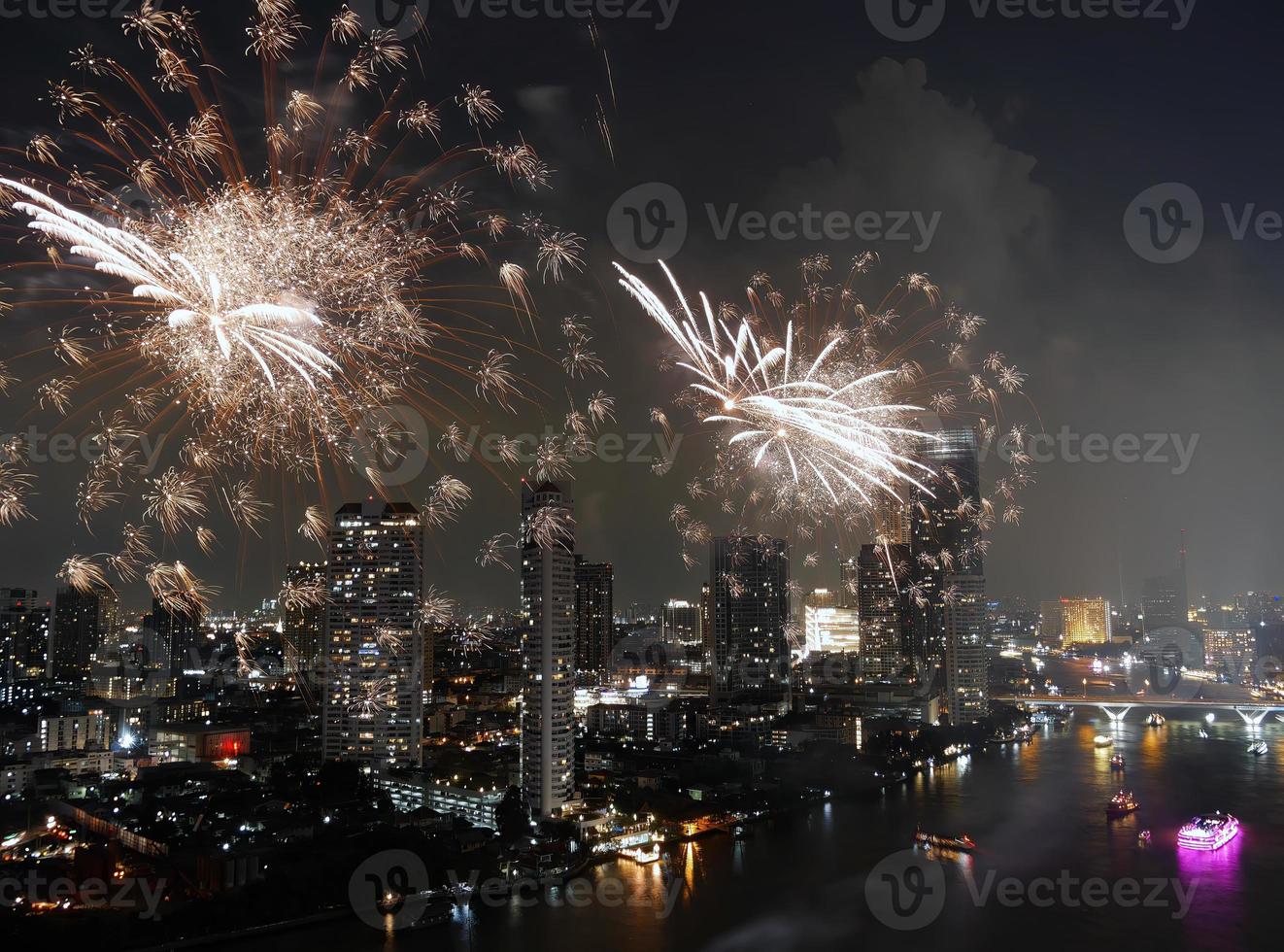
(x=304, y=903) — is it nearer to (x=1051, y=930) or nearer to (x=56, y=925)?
(x=56, y=925)

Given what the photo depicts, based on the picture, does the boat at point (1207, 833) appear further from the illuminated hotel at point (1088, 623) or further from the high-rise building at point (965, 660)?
the illuminated hotel at point (1088, 623)

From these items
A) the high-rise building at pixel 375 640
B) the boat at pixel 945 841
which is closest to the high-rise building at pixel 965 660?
the boat at pixel 945 841

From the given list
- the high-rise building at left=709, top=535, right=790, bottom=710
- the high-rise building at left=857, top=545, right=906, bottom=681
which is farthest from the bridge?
the high-rise building at left=709, top=535, right=790, bottom=710

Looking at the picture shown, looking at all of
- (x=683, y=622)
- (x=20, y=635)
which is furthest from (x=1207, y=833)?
(x=683, y=622)

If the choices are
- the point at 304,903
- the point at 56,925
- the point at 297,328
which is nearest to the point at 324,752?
the point at 304,903

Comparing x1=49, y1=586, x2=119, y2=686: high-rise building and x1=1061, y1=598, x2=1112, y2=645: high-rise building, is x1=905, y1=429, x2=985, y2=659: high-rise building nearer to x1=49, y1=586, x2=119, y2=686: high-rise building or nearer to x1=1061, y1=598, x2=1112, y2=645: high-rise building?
x1=49, y1=586, x2=119, y2=686: high-rise building

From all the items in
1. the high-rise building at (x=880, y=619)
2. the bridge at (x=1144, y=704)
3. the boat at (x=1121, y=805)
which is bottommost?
the bridge at (x=1144, y=704)
